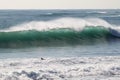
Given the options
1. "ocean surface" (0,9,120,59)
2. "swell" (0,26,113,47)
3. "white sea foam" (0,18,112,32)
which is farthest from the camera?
"white sea foam" (0,18,112,32)

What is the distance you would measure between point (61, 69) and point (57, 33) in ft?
41.4

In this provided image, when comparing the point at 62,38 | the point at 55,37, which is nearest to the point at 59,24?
the point at 55,37

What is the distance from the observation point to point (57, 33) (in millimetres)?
25094

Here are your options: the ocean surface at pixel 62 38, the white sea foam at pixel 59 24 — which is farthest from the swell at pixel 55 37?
the white sea foam at pixel 59 24

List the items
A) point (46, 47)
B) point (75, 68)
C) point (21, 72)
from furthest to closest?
point (46, 47) < point (75, 68) < point (21, 72)

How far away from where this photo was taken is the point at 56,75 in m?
11.8

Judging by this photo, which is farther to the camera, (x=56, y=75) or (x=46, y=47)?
(x=46, y=47)

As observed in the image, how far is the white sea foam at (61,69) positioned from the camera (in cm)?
1157

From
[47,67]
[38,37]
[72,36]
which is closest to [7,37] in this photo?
[38,37]

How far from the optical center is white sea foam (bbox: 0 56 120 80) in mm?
11570

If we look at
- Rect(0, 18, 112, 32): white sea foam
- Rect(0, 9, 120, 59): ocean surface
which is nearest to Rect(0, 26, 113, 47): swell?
Rect(0, 9, 120, 59): ocean surface

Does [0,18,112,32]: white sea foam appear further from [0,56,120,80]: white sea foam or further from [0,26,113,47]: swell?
[0,56,120,80]: white sea foam

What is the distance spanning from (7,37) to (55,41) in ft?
9.09

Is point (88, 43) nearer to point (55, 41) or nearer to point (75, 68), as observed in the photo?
point (55, 41)
